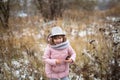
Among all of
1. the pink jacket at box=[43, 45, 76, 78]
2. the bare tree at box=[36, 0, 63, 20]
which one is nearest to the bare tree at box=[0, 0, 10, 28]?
the bare tree at box=[36, 0, 63, 20]

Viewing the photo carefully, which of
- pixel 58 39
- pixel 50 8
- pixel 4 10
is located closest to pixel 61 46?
pixel 58 39

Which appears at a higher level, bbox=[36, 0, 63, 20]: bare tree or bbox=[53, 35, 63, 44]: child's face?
bbox=[36, 0, 63, 20]: bare tree

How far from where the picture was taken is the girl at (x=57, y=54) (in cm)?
380

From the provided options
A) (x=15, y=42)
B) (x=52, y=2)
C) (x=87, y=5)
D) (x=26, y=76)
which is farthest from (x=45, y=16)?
(x=87, y=5)

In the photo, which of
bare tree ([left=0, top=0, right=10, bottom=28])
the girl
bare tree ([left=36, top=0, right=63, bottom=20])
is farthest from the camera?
bare tree ([left=36, top=0, right=63, bottom=20])

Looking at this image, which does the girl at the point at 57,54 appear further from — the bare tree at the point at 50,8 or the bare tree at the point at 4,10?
the bare tree at the point at 50,8

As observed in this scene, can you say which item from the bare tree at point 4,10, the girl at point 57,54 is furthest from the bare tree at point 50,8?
the girl at point 57,54

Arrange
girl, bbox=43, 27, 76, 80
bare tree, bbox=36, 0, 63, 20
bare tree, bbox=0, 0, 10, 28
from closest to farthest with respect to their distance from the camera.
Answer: girl, bbox=43, 27, 76, 80 < bare tree, bbox=0, 0, 10, 28 < bare tree, bbox=36, 0, 63, 20

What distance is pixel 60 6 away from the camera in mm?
11227

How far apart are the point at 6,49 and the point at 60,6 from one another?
5.52 m

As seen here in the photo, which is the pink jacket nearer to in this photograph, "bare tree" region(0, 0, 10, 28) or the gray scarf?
the gray scarf

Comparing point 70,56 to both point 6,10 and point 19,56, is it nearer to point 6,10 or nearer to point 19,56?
point 19,56

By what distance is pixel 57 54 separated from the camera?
12.6 feet

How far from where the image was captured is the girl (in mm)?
3801
